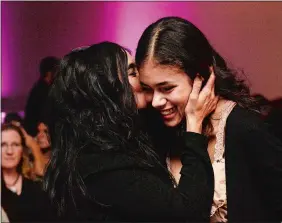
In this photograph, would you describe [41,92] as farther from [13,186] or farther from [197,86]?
[197,86]

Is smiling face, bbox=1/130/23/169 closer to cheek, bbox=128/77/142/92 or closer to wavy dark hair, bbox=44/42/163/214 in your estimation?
wavy dark hair, bbox=44/42/163/214

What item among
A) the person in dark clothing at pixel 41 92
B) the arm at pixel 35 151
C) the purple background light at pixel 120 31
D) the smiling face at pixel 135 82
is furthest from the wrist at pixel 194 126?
the arm at pixel 35 151

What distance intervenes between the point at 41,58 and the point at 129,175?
0.90 meters

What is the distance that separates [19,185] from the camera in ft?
7.56

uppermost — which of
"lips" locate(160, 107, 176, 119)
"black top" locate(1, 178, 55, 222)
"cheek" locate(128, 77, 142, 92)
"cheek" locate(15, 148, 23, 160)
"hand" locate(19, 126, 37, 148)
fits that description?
"cheek" locate(128, 77, 142, 92)

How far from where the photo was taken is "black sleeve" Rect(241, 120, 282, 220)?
1.41m

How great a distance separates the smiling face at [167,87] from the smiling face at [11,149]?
1049 millimetres

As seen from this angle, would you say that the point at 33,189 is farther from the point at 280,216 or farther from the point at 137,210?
the point at 280,216

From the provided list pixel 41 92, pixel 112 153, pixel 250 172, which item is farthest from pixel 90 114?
pixel 41 92

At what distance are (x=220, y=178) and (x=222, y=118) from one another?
19 cm

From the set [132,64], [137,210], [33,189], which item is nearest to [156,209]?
[137,210]

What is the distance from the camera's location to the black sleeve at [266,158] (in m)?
1.41

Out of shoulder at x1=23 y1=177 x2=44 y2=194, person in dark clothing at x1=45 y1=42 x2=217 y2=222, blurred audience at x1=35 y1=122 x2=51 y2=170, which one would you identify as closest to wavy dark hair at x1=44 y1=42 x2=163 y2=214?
person in dark clothing at x1=45 y1=42 x2=217 y2=222

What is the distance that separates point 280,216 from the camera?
1.48 metres
